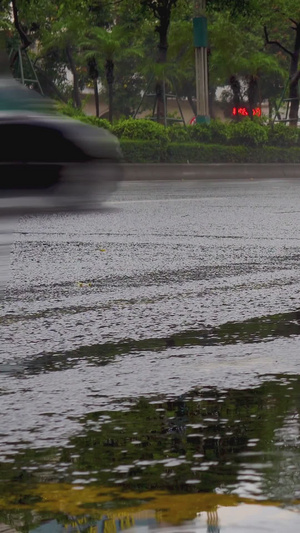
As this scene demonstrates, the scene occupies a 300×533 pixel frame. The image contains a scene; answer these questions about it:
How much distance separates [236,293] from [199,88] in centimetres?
2226

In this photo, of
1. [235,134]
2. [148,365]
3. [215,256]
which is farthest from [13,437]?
[235,134]

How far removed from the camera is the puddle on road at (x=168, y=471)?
2.59 meters

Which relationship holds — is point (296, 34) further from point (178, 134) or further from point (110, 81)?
point (178, 134)

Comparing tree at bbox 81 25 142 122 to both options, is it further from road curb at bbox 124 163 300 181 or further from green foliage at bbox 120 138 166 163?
road curb at bbox 124 163 300 181

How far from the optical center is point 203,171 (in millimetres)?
25906

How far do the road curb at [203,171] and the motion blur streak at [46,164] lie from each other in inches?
712

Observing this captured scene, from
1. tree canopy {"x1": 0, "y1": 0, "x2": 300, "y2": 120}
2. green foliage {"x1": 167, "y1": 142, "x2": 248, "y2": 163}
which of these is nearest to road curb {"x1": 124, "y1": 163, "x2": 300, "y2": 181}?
green foliage {"x1": 167, "y1": 142, "x2": 248, "y2": 163}

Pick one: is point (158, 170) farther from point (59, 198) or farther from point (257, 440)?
point (257, 440)

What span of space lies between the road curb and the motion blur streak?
1808 cm

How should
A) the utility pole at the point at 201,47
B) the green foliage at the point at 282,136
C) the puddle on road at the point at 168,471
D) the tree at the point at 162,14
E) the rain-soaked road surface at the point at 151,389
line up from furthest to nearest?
1. the tree at the point at 162,14
2. the green foliage at the point at 282,136
3. the utility pole at the point at 201,47
4. the rain-soaked road surface at the point at 151,389
5. the puddle on road at the point at 168,471

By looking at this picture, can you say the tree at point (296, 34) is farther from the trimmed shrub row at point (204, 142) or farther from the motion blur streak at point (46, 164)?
the motion blur streak at point (46, 164)

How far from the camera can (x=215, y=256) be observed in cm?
858

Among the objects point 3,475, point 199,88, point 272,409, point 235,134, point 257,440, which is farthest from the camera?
point 235,134

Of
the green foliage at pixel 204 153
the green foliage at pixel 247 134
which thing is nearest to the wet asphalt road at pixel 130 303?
the green foliage at pixel 204 153
